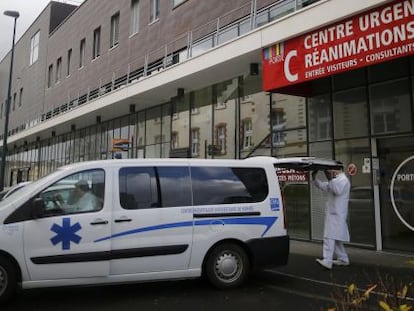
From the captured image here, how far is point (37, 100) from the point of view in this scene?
3947 centimetres

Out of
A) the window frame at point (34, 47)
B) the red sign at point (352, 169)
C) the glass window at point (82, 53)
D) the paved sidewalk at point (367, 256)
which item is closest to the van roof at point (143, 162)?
the paved sidewalk at point (367, 256)

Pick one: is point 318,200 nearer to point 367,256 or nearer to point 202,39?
point 367,256

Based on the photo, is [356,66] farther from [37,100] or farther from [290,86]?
[37,100]

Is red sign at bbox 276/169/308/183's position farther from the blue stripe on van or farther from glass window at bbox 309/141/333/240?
the blue stripe on van

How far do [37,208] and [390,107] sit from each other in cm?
790

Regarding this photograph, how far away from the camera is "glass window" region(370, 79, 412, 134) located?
34.7 ft

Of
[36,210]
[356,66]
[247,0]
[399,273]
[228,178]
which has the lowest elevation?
[399,273]

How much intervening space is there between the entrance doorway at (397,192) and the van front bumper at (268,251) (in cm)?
423

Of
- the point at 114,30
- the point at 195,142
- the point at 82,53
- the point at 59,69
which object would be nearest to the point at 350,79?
the point at 195,142

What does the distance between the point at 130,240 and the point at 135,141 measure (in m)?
16.1

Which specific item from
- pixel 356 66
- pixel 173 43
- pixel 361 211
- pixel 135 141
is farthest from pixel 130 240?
pixel 135 141

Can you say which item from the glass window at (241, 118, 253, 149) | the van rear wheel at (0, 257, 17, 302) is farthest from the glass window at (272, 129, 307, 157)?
the van rear wheel at (0, 257, 17, 302)

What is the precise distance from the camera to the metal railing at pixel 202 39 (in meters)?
13.6

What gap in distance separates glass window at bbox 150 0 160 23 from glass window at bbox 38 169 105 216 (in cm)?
1591
